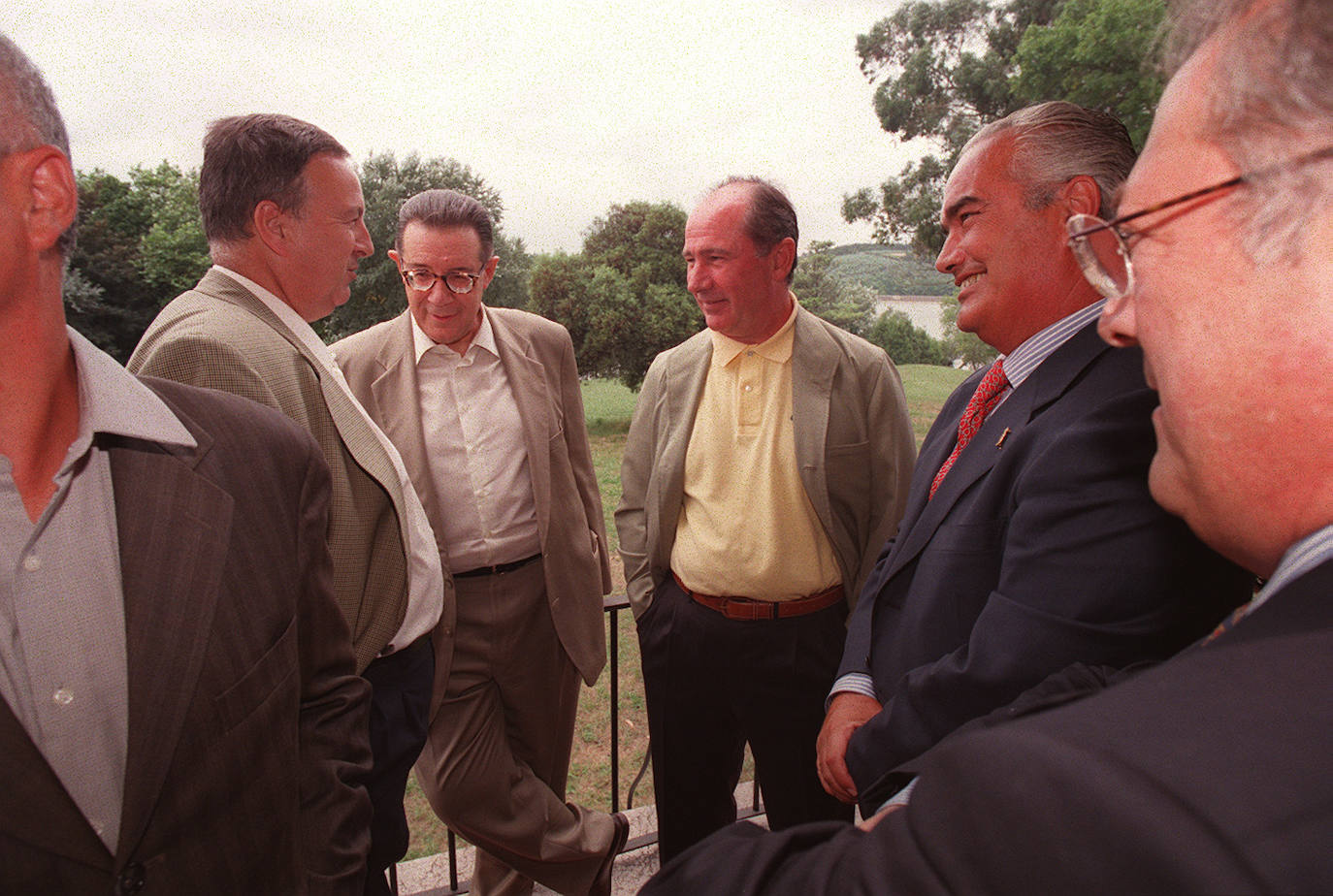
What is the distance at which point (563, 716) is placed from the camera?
2949 millimetres

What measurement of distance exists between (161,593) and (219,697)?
0.60ft

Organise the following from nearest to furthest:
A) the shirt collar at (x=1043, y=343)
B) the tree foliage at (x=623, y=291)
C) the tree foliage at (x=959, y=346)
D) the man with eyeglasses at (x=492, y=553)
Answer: the shirt collar at (x=1043, y=343)
the man with eyeglasses at (x=492, y=553)
the tree foliage at (x=623, y=291)
the tree foliage at (x=959, y=346)

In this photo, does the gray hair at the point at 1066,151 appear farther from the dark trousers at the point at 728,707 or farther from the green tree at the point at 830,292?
the green tree at the point at 830,292

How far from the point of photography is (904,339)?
69.2 ft

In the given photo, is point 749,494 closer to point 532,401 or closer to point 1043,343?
point 532,401

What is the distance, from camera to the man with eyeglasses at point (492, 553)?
2.66 metres

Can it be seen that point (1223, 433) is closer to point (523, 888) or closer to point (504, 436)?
point (504, 436)

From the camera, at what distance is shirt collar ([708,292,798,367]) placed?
275 cm

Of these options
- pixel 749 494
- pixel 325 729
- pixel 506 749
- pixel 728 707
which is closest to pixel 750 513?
pixel 749 494

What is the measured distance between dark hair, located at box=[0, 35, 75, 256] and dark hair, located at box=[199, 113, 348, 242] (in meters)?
0.92

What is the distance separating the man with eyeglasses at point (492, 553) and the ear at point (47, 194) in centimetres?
163

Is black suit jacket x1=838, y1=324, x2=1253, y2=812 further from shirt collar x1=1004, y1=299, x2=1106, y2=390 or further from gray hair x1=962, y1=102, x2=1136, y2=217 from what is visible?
gray hair x1=962, y1=102, x2=1136, y2=217

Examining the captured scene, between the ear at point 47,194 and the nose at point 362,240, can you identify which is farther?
the nose at point 362,240

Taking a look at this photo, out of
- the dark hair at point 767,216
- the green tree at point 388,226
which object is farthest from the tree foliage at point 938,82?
the dark hair at point 767,216
